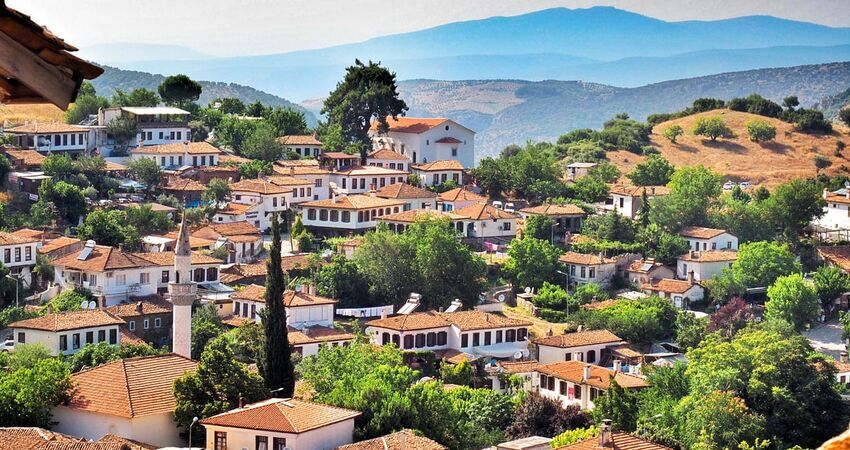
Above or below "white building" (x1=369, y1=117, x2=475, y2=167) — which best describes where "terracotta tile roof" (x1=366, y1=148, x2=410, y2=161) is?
below

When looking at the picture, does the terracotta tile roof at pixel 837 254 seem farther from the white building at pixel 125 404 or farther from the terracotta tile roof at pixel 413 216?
the white building at pixel 125 404

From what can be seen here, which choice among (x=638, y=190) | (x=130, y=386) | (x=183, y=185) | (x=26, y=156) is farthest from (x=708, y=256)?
(x=130, y=386)

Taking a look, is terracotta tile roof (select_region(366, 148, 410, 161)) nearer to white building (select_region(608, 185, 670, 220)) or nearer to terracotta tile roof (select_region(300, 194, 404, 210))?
terracotta tile roof (select_region(300, 194, 404, 210))

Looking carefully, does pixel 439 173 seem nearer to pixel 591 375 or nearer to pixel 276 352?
pixel 591 375

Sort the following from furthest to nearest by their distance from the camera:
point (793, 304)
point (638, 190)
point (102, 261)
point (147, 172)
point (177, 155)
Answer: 1. point (638, 190)
2. point (177, 155)
3. point (147, 172)
4. point (793, 304)
5. point (102, 261)

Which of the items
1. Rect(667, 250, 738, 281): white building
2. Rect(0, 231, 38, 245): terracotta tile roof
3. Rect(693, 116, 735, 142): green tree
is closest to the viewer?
Rect(0, 231, 38, 245): terracotta tile roof

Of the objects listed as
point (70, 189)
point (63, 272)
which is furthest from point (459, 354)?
point (70, 189)

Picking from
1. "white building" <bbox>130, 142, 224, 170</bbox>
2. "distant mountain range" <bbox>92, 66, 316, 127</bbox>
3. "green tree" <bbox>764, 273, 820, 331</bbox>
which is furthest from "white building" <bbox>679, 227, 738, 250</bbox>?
"distant mountain range" <bbox>92, 66, 316, 127</bbox>
